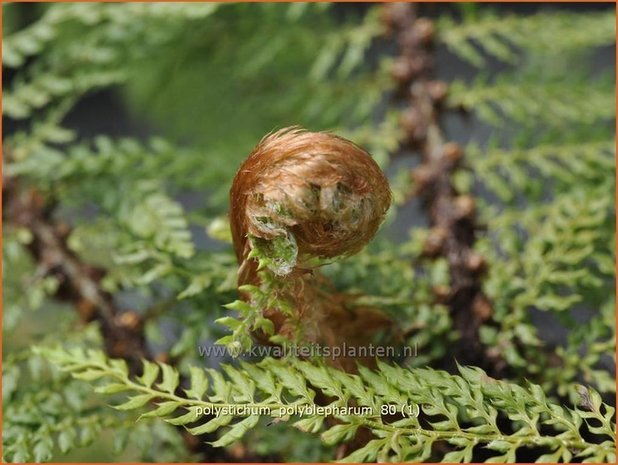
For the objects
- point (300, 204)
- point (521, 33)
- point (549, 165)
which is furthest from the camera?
point (521, 33)

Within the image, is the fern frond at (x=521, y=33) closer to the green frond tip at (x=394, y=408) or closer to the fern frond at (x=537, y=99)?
the fern frond at (x=537, y=99)

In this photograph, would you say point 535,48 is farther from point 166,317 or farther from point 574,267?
point 166,317

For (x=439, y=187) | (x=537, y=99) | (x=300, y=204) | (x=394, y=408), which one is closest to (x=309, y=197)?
(x=300, y=204)

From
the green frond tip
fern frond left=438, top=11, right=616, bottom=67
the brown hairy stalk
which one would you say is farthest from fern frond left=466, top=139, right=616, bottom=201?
the green frond tip

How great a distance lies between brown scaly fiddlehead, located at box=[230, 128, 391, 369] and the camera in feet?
1.55

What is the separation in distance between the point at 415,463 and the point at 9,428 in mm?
328

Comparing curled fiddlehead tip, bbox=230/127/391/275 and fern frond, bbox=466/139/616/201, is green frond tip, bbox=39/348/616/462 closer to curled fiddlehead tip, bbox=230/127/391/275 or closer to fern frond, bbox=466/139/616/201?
curled fiddlehead tip, bbox=230/127/391/275

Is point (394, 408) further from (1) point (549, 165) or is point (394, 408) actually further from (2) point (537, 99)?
(2) point (537, 99)

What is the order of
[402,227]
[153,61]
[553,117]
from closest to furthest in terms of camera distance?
[553,117]
[153,61]
[402,227]

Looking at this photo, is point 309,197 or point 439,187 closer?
point 309,197

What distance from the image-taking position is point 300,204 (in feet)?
1.54

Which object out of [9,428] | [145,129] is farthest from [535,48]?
[145,129]

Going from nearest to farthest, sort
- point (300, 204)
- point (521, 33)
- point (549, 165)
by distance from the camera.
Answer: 1. point (300, 204)
2. point (549, 165)
3. point (521, 33)

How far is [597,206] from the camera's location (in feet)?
2.33
